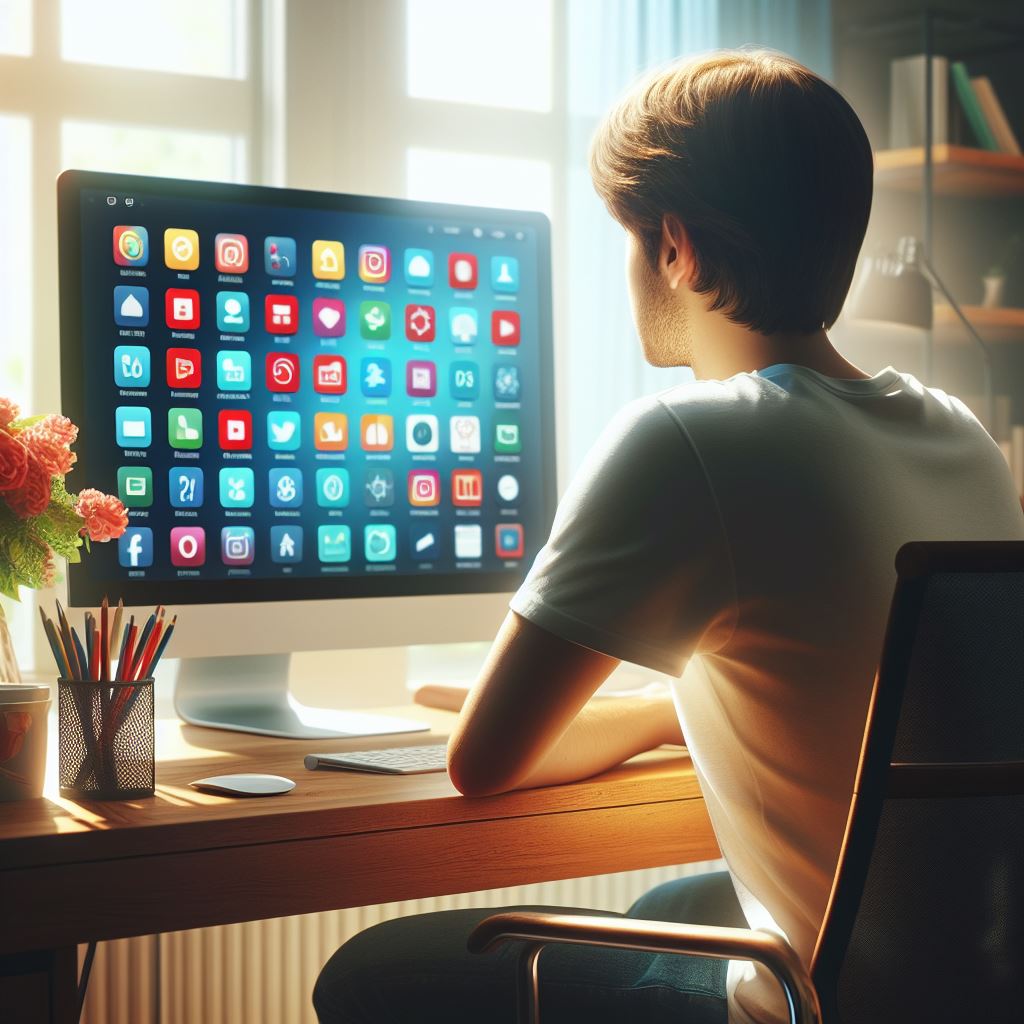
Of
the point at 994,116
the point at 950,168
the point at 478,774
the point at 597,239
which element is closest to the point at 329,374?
the point at 478,774

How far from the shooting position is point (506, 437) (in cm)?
161

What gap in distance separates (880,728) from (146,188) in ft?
3.37

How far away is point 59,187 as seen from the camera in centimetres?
140

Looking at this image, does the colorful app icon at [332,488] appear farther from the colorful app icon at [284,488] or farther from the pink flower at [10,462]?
the pink flower at [10,462]

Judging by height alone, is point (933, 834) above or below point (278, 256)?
below

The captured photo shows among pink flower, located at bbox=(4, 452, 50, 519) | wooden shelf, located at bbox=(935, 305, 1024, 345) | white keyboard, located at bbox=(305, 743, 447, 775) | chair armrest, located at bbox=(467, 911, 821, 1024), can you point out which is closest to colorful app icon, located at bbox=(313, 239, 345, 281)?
pink flower, located at bbox=(4, 452, 50, 519)

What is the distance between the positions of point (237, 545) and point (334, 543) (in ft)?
0.38

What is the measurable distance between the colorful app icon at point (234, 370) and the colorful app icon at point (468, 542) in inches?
12.4

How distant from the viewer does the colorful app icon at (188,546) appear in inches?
56.1

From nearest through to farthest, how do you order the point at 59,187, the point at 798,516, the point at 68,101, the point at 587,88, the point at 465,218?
the point at 798,516 < the point at 59,187 < the point at 465,218 < the point at 68,101 < the point at 587,88

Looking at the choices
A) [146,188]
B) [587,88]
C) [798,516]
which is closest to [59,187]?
[146,188]

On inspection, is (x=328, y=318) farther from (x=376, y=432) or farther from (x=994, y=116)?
(x=994, y=116)

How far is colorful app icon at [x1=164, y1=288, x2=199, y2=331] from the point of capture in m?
1.43

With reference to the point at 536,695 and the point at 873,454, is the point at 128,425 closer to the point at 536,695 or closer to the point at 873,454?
the point at 536,695
